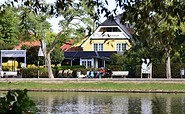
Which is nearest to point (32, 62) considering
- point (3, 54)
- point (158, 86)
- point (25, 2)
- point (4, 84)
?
point (3, 54)

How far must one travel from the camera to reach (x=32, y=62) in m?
66.1

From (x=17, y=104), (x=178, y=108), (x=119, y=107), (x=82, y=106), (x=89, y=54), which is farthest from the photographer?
(x=89, y=54)

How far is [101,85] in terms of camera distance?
3891 centimetres

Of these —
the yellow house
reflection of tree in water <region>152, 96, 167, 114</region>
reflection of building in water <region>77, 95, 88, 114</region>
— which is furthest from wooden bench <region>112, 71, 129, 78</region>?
the yellow house

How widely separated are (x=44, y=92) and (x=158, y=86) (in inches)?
324

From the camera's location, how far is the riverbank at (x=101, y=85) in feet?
123

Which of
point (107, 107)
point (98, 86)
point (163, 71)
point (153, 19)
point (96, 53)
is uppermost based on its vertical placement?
point (96, 53)

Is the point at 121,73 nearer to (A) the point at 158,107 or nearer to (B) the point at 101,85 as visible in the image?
(B) the point at 101,85

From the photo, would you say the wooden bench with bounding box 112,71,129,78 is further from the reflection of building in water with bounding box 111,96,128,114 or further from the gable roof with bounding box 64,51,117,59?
the gable roof with bounding box 64,51,117,59

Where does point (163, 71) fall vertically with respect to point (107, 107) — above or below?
above

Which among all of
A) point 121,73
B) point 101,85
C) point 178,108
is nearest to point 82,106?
point 178,108

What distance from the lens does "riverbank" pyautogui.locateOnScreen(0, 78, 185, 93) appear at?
37.5m

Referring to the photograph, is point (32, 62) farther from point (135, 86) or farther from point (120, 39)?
point (135, 86)

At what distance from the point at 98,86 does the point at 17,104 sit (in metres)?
31.7
